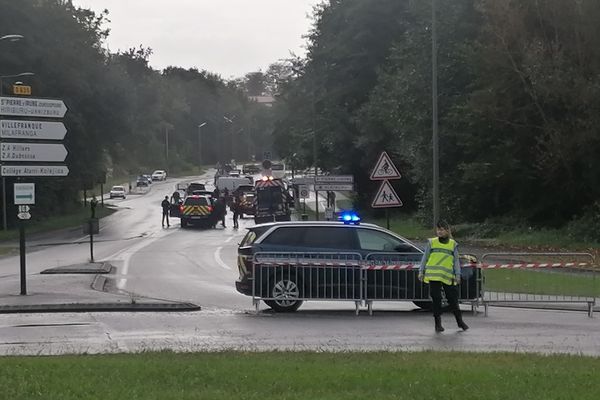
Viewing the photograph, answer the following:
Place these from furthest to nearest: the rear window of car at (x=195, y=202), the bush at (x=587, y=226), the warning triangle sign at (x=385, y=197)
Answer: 1. the rear window of car at (x=195, y=202)
2. the bush at (x=587, y=226)
3. the warning triangle sign at (x=385, y=197)

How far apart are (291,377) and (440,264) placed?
6361 mm

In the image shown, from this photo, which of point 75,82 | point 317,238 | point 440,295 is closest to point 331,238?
point 317,238

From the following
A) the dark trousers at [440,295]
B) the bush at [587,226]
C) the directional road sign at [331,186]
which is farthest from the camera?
the directional road sign at [331,186]

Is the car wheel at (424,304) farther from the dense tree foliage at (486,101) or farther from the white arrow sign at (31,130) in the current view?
the dense tree foliage at (486,101)

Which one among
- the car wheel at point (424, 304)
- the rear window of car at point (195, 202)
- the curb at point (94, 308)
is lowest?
the car wheel at point (424, 304)

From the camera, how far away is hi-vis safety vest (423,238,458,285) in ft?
46.4

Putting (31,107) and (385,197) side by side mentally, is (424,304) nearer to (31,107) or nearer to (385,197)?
(385,197)

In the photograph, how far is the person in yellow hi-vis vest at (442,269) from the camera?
14164 mm

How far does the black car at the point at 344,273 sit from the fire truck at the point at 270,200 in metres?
35.4

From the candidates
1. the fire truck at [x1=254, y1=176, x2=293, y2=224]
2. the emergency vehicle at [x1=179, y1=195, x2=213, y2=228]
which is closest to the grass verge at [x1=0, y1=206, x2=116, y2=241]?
the emergency vehicle at [x1=179, y1=195, x2=213, y2=228]

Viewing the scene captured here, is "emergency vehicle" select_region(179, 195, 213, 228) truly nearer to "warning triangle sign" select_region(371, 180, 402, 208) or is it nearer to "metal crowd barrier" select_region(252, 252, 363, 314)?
"warning triangle sign" select_region(371, 180, 402, 208)

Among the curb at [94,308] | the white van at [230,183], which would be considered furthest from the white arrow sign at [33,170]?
the white van at [230,183]

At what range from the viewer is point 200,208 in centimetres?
5309

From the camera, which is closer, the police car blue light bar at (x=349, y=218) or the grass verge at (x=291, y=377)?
the grass verge at (x=291, y=377)
